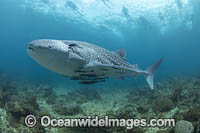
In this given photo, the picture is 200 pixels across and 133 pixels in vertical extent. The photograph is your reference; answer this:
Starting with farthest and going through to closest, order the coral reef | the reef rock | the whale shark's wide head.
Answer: the coral reef
the reef rock
the whale shark's wide head

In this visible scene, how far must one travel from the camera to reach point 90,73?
4.50 m

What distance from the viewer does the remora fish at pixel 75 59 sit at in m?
3.63

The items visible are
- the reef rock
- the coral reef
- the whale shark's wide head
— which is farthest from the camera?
the coral reef

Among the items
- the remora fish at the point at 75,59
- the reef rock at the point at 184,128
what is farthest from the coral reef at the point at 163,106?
the remora fish at the point at 75,59

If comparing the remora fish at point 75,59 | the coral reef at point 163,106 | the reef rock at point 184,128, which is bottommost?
the reef rock at point 184,128

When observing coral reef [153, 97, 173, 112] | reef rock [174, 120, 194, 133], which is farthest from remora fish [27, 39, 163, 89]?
coral reef [153, 97, 173, 112]

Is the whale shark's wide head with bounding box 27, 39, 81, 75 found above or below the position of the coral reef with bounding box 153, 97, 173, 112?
above

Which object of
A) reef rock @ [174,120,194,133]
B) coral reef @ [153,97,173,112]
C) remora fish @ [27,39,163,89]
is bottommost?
reef rock @ [174,120,194,133]

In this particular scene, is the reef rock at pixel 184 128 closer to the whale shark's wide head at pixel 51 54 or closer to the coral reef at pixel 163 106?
the coral reef at pixel 163 106

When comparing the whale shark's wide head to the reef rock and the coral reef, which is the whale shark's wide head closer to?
the reef rock

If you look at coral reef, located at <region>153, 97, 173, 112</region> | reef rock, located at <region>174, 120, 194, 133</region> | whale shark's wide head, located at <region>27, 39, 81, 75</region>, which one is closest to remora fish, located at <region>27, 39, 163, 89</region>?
whale shark's wide head, located at <region>27, 39, 81, 75</region>

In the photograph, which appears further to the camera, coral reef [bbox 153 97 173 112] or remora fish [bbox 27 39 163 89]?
coral reef [bbox 153 97 173 112]

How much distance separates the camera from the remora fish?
363cm

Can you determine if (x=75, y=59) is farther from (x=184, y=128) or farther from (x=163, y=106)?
(x=163, y=106)
